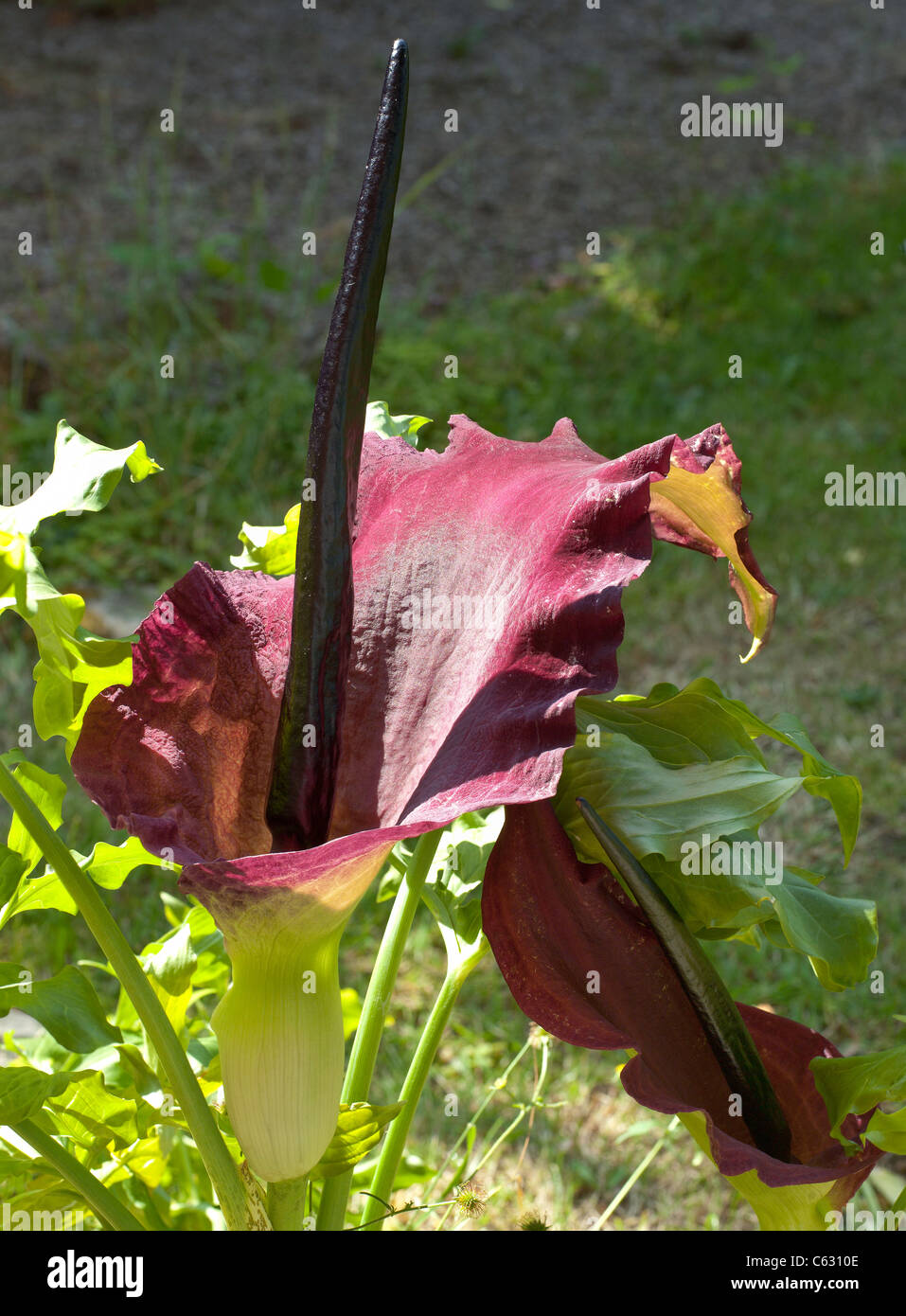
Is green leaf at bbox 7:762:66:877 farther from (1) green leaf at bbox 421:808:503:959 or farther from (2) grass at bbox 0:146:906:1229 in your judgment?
(2) grass at bbox 0:146:906:1229

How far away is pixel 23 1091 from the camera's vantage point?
60 centimetres

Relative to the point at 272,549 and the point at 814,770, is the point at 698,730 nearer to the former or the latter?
the point at 814,770

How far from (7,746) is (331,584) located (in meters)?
1.43

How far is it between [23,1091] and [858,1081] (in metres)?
0.40

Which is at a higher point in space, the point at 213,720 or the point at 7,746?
the point at 7,746

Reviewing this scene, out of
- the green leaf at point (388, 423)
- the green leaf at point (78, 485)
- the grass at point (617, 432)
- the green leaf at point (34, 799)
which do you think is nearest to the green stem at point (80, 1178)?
the green leaf at point (34, 799)

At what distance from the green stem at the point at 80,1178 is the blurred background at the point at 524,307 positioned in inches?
16.9

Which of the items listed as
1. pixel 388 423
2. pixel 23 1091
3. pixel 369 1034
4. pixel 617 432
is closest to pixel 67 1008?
pixel 23 1091

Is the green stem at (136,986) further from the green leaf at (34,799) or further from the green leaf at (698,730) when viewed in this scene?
the green leaf at (698,730)

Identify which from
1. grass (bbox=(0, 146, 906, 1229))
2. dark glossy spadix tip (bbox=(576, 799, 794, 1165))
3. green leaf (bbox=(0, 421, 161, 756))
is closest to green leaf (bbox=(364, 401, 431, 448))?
green leaf (bbox=(0, 421, 161, 756))

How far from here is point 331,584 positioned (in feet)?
1.85

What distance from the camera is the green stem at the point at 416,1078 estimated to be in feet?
2.36
